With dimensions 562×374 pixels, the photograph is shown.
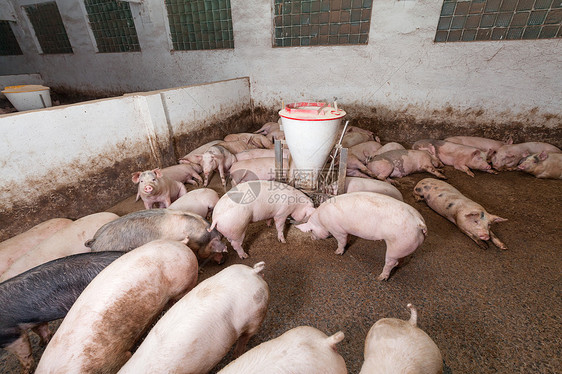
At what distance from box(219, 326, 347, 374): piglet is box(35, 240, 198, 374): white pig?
0.79 m

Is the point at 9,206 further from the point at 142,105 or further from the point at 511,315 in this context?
the point at 511,315

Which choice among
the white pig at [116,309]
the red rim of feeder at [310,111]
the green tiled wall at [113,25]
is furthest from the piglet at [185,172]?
the green tiled wall at [113,25]

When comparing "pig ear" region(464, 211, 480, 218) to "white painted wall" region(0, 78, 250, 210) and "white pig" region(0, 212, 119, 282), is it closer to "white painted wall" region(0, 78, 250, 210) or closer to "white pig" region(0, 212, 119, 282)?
"white pig" region(0, 212, 119, 282)

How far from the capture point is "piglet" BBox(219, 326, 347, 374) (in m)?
1.24

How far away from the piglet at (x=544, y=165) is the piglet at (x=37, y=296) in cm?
621

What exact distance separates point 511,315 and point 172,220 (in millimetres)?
3202

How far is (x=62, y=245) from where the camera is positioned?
99.6 inches

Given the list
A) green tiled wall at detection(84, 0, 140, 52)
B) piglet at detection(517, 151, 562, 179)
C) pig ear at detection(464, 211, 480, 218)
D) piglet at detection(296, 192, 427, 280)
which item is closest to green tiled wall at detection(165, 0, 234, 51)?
green tiled wall at detection(84, 0, 140, 52)

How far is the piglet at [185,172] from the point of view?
4132mm

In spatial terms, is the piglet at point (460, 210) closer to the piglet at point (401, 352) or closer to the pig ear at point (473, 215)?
the pig ear at point (473, 215)

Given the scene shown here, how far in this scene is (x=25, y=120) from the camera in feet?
9.36

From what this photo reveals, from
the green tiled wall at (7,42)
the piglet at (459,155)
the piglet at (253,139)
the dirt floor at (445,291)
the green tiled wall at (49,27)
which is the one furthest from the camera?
the green tiled wall at (7,42)

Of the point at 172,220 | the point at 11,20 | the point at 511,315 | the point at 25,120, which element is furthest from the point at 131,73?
the point at 511,315

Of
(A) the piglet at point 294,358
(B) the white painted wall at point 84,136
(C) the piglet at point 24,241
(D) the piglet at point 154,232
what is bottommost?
(C) the piglet at point 24,241
